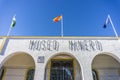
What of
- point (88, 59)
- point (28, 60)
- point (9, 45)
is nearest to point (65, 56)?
point (88, 59)

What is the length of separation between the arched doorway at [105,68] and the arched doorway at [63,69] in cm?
147

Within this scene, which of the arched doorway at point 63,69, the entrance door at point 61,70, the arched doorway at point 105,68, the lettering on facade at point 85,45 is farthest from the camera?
the arched doorway at point 105,68

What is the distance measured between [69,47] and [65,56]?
1.19 meters

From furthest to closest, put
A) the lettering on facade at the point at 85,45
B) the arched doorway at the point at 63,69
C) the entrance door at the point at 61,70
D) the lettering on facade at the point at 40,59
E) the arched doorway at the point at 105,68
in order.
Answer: the arched doorway at the point at 105,68 < the entrance door at the point at 61,70 < the arched doorway at the point at 63,69 < the lettering on facade at the point at 85,45 < the lettering on facade at the point at 40,59

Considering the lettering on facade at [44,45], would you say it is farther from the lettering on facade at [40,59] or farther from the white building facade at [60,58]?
the lettering on facade at [40,59]

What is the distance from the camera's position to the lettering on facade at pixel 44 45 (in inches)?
326

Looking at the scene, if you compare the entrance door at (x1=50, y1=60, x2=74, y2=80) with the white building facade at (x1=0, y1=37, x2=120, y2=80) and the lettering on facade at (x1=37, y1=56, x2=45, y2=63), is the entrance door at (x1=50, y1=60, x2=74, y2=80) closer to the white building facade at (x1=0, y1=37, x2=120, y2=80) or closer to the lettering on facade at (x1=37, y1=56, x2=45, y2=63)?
the white building facade at (x1=0, y1=37, x2=120, y2=80)

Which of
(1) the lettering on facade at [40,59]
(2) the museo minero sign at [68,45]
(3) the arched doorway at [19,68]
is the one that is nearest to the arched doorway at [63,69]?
(2) the museo minero sign at [68,45]

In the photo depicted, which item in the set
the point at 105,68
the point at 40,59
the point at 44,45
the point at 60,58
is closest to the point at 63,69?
the point at 60,58

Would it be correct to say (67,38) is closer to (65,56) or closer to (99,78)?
(65,56)

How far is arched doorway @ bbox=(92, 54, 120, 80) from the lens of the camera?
30.1 feet

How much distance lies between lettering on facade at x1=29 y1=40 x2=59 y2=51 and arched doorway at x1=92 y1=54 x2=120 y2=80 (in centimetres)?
328

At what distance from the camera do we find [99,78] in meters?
9.16

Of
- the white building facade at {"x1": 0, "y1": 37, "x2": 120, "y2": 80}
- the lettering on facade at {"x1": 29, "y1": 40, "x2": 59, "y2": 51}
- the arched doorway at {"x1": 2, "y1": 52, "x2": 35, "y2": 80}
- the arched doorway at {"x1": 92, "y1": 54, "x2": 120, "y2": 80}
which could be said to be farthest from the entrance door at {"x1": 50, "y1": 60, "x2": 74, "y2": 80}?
the arched doorway at {"x1": 92, "y1": 54, "x2": 120, "y2": 80}
